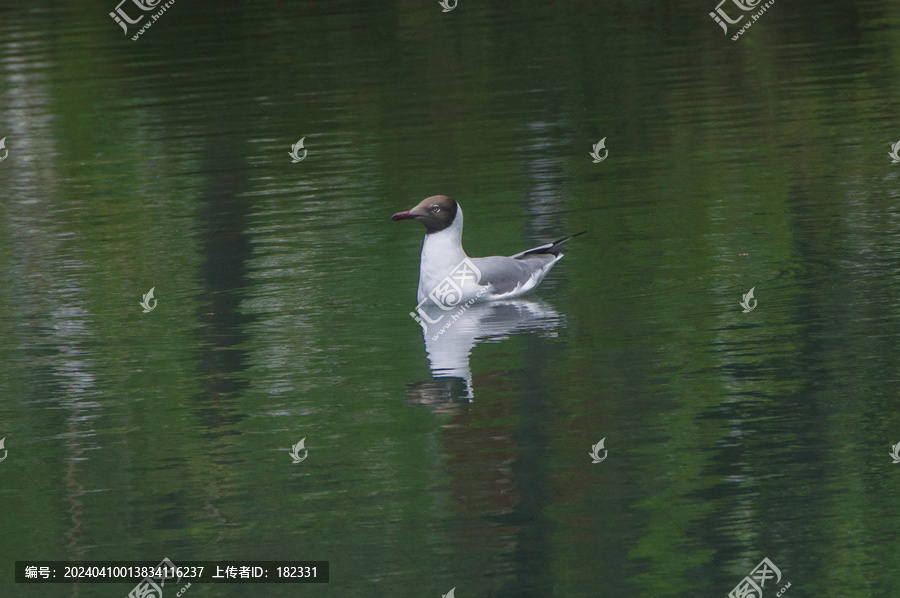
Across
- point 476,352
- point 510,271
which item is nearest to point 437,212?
point 510,271

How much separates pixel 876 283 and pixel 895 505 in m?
4.53

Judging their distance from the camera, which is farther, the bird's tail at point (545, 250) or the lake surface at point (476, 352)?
the bird's tail at point (545, 250)

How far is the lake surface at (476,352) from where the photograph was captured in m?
7.73

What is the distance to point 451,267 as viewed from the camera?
11922 mm

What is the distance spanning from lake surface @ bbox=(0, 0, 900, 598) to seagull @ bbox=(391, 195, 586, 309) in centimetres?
22

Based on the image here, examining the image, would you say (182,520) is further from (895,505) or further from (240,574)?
(895,505)

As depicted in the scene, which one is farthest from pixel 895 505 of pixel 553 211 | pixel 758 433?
pixel 553 211

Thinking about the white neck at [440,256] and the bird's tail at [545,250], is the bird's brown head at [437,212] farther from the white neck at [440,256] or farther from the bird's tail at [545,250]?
the bird's tail at [545,250]

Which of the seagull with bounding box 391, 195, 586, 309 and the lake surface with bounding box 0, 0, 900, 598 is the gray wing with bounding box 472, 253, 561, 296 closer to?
the seagull with bounding box 391, 195, 586, 309

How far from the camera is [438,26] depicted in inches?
1489

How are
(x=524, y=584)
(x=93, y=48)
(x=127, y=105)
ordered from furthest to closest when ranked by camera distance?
(x=93, y=48)
(x=127, y=105)
(x=524, y=584)

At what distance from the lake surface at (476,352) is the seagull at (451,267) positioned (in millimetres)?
216

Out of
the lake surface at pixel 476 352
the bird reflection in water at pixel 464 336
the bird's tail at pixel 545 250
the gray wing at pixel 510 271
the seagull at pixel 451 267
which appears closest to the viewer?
the lake surface at pixel 476 352

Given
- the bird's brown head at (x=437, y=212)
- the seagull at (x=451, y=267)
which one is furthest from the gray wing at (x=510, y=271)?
the bird's brown head at (x=437, y=212)
